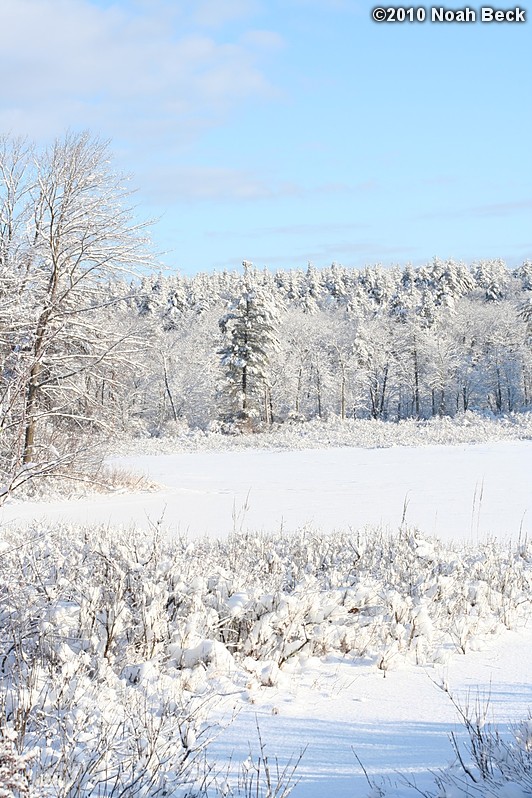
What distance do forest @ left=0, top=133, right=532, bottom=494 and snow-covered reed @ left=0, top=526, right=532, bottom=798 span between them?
101 cm

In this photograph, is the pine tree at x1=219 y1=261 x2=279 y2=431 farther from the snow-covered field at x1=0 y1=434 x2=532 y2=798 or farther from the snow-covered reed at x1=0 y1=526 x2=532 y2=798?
the snow-covered reed at x1=0 y1=526 x2=532 y2=798

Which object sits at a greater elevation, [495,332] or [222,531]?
[495,332]

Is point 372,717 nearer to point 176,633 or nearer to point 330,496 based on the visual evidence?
point 176,633

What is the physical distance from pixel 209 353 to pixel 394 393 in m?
20.7

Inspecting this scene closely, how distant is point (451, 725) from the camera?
3660 mm

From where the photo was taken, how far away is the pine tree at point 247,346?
→ 147 feet

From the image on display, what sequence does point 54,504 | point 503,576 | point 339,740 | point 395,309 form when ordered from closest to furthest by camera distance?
point 339,740 → point 503,576 → point 54,504 → point 395,309

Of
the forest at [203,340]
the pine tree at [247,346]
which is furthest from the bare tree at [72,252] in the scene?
the pine tree at [247,346]

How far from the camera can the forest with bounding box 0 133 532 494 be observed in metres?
10.8

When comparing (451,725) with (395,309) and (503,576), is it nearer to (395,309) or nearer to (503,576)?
(503,576)

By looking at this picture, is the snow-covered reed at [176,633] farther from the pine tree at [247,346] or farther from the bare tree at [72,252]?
the pine tree at [247,346]

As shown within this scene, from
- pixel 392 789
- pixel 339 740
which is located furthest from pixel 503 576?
pixel 392 789

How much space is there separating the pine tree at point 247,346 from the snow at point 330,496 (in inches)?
734

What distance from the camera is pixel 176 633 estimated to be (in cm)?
442
